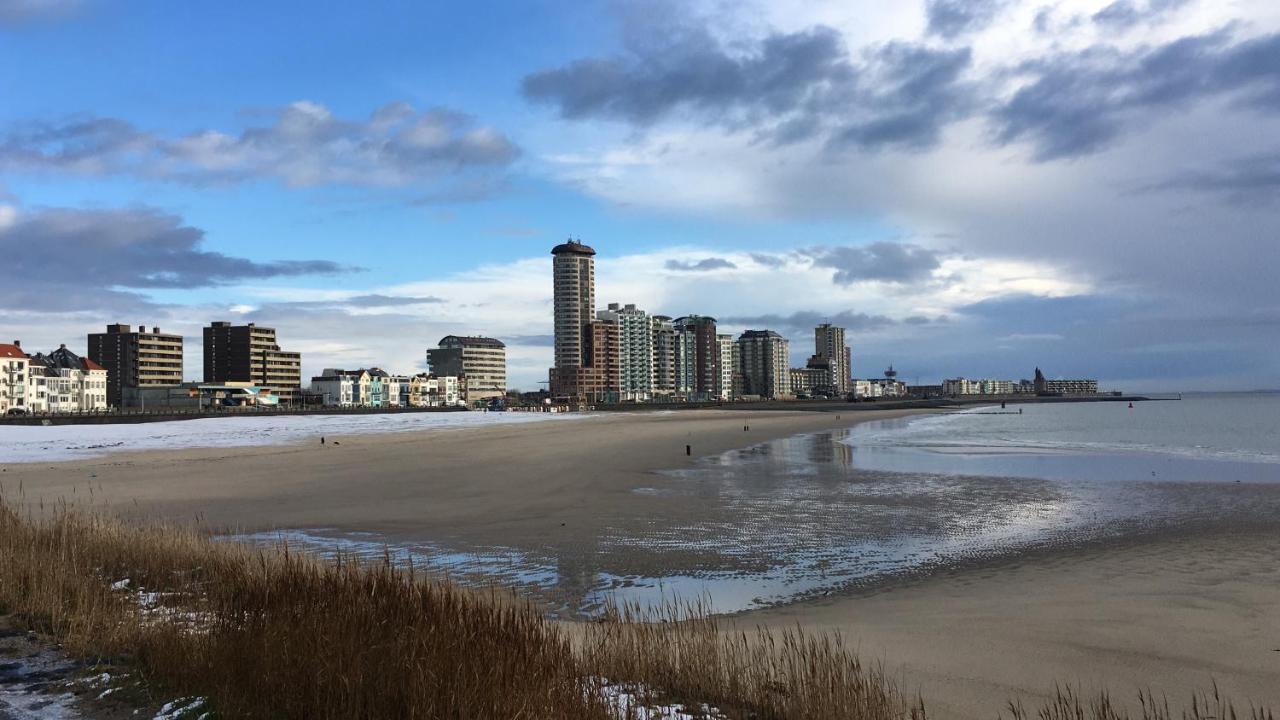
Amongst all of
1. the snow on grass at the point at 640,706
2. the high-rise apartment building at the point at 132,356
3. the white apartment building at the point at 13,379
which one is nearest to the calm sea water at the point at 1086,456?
the snow on grass at the point at 640,706

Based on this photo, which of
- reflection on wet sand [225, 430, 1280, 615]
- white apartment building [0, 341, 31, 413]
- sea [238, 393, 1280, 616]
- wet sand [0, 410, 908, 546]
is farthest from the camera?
white apartment building [0, 341, 31, 413]

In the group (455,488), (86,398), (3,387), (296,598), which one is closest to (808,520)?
(455,488)

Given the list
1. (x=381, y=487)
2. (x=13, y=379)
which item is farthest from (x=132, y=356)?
(x=381, y=487)

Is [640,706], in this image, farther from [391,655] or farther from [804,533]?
[804,533]

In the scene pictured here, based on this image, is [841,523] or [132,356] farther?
[132,356]

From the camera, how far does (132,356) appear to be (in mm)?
183750

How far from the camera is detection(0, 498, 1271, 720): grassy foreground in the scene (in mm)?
4867

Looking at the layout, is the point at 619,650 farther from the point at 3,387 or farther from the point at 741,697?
the point at 3,387

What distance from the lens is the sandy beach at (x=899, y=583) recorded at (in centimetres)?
767

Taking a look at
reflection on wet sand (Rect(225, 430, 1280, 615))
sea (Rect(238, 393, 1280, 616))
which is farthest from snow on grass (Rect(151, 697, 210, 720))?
sea (Rect(238, 393, 1280, 616))

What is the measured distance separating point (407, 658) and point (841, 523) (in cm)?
1356

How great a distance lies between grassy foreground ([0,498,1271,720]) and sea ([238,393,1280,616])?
1.97 metres

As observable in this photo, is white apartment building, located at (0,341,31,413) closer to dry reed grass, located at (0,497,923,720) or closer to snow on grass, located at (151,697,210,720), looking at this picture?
dry reed grass, located at (0,497,923,720)

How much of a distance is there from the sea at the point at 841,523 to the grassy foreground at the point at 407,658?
197 centimetres
